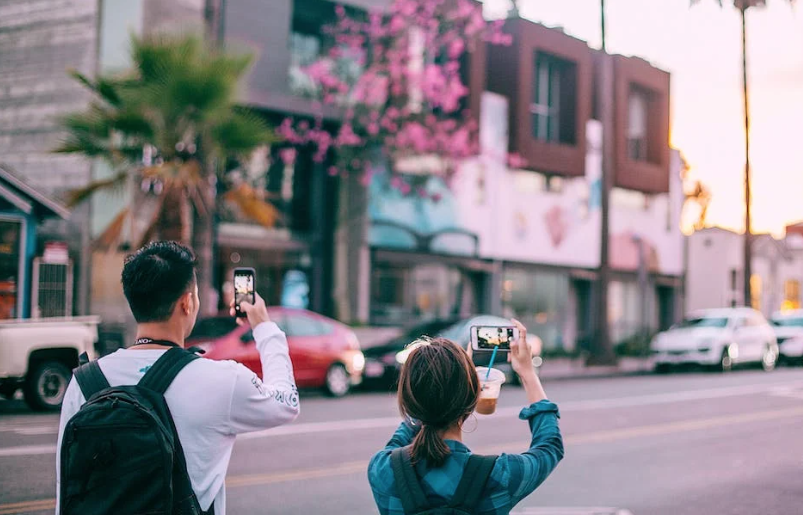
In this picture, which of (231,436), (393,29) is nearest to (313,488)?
(231,436)

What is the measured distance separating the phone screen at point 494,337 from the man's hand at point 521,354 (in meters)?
0.03

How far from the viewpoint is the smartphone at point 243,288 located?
3293 mm

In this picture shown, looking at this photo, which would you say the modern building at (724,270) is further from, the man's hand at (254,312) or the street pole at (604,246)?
the man's hand at (254,312)

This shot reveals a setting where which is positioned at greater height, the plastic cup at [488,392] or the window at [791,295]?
the window at [791,295]

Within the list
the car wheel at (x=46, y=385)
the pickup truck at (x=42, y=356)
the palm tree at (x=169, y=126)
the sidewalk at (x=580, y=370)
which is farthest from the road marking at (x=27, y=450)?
the sidewalk at (x=580, y=370)

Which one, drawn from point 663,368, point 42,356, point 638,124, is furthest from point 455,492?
point 638,124

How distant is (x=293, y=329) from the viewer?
16.0 meters

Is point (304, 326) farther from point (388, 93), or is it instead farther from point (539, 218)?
point (539, 218)

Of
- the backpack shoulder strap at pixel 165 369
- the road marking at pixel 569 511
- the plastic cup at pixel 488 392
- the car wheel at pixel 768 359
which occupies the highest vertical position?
the backpack shoulder strap at pixel 165 369

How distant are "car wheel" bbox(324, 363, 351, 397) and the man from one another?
1321cm

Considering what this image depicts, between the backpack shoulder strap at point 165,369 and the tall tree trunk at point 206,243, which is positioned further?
the tall tree trunk at point 206,243

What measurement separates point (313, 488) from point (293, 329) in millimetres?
8092

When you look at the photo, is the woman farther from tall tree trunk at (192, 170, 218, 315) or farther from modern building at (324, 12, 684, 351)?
modern building at (324, 12, 684, 351)

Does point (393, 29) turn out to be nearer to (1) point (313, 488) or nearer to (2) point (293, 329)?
(2) point (293, 329)
